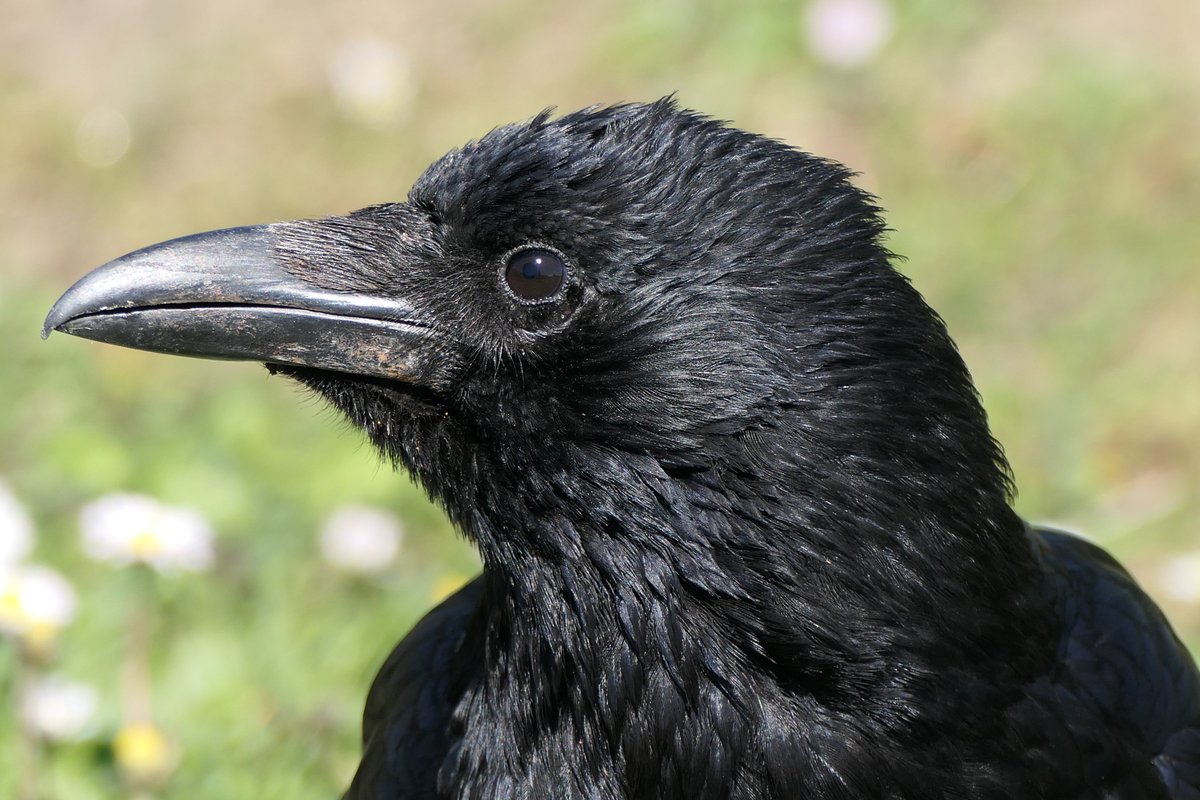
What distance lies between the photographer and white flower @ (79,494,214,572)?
365 cm

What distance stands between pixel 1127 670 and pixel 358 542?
7.90 ft

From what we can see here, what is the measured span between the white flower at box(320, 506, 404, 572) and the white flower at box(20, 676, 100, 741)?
872mm

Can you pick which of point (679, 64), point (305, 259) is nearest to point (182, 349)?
point (305, 259)

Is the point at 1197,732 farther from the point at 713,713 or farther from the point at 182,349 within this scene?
the point at 182,349

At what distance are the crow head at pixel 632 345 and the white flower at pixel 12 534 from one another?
1.63 m

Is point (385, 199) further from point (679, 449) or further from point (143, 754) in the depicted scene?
point (679, 449)

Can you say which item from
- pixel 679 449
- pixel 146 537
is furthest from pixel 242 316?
pixel 146 537

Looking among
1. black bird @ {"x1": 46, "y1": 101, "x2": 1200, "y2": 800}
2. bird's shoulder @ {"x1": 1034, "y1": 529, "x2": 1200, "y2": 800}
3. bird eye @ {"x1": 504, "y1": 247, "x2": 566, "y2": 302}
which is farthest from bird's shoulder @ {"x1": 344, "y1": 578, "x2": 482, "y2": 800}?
bird's shoulder @ {"x1": 1034, "y1": 529, "x2": 1200, "y2": 800}

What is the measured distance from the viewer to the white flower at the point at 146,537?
3.65 meters

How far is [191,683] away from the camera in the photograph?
414cm

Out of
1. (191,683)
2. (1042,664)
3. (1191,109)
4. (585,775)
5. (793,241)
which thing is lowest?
(585,775)

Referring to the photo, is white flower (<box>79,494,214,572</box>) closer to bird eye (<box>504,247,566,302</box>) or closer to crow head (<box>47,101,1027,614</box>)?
crow head (<box>47,101,1027,614</box>)

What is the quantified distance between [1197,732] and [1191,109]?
411cm

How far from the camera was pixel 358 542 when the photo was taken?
448 centimetres
